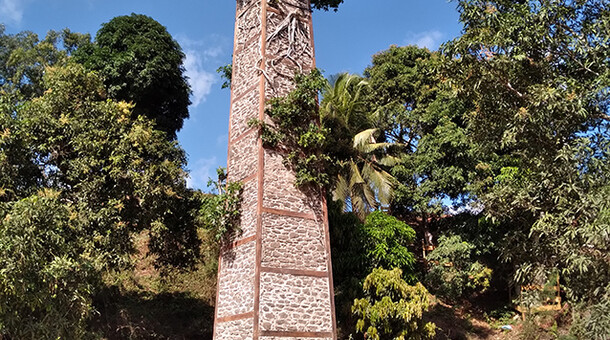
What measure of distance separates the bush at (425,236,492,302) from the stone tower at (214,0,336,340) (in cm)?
605

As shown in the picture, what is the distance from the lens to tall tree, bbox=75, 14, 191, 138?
15.6m

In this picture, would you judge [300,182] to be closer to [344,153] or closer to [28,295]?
[28,295]

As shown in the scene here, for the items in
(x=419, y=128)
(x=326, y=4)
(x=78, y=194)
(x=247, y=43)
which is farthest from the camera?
(x=419, y=128)

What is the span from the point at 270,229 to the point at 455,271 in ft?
24.6

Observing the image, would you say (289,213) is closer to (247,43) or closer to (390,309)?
(390,309)

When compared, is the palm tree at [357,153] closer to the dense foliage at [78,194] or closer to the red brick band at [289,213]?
the red brick band at [289,213]

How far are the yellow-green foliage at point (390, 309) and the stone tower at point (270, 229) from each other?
140 centimetres

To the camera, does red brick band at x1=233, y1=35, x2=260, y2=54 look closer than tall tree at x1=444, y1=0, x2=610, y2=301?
No

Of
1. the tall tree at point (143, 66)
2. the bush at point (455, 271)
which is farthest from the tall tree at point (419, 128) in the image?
the tall tree at point (143, 66)

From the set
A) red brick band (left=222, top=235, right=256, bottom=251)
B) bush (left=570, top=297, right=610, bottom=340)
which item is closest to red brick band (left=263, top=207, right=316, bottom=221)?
red brick band (left=222, top=235, right=256, bottom=251)

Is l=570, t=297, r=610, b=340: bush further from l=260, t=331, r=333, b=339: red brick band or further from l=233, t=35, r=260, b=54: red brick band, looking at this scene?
l=233, t=35, r=260, b=54: red brick band

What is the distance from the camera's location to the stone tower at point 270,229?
8.94m

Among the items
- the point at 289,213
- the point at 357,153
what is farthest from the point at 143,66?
the point at 289,213

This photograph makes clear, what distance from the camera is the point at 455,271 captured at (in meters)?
14.6
